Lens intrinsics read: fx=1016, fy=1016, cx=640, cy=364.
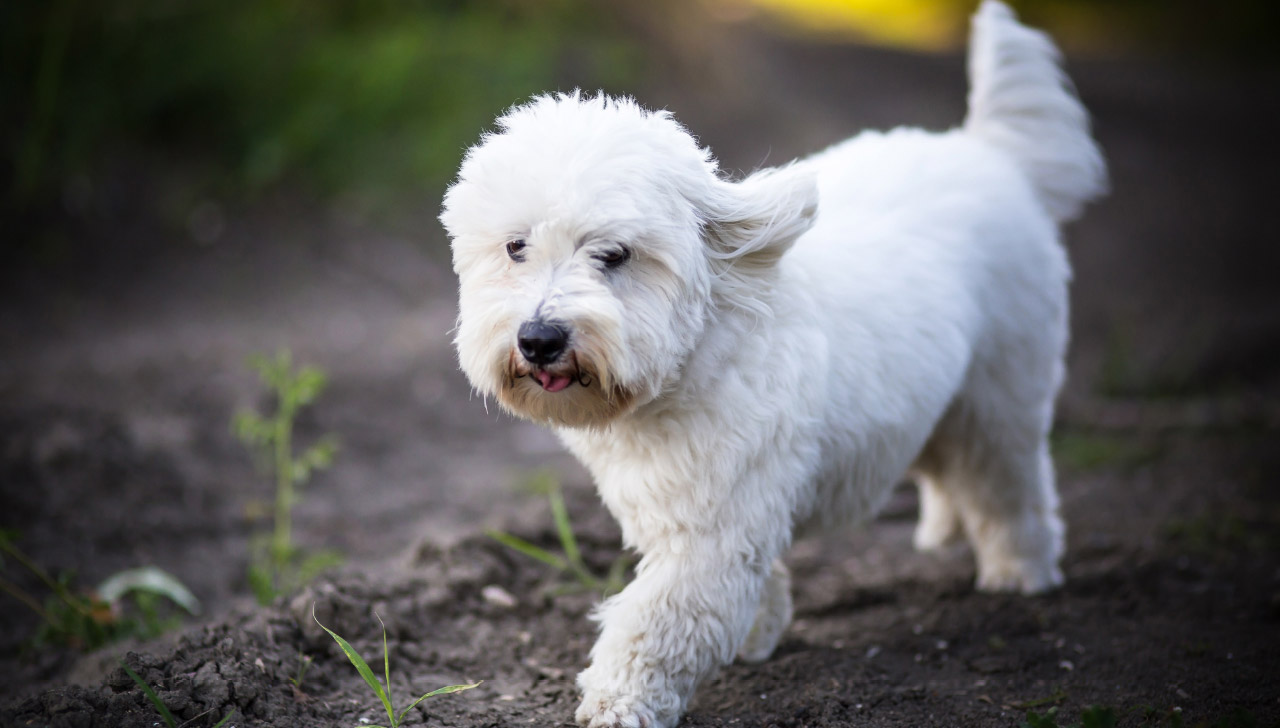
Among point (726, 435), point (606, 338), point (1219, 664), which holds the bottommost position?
point (1219, 664)

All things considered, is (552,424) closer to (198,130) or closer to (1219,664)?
(1219,664)

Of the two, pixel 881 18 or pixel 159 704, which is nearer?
pixel 159 704

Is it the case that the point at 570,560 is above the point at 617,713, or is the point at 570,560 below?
above

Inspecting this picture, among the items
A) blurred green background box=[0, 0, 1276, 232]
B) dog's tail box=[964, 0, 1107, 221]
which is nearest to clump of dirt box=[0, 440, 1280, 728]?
dog's tail box=[964, 0, 1107, 221]

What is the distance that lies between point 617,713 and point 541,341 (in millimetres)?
1067

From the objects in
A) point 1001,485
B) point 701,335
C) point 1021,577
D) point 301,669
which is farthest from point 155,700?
point 1021,577

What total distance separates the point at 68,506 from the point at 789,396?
360 centimetres

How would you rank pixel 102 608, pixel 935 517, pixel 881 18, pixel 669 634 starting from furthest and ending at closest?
1. pixel 881 18
2. pixel 935 517
3. pixel 102 608
4. pixel 669 634

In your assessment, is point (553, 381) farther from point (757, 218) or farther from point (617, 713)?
point (617, 713)

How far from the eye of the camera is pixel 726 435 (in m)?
2.89

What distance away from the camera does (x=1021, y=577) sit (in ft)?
13.6

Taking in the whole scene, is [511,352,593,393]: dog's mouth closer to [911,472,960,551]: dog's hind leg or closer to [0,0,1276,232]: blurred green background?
[911,472,960,551]: dog's hind leg

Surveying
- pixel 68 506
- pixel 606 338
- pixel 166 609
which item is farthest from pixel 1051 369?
pixel 68 506

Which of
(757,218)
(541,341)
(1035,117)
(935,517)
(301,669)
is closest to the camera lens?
(541,341)
